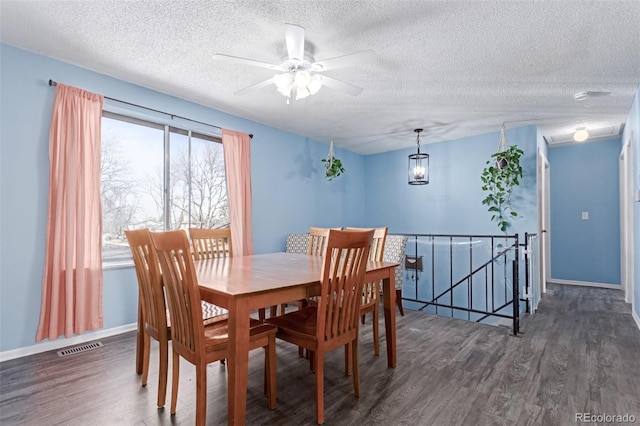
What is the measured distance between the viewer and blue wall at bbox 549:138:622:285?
5270 millimetres

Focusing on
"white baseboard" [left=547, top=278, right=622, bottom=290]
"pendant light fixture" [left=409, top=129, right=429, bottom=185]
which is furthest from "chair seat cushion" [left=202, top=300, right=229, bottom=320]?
"white baseboard" [left=547, top=278, right=622, bottom=290]

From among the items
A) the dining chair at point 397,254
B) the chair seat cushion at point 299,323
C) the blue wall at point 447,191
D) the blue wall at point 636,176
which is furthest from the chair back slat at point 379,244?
the blue wall at point 447,191

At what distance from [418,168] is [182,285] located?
4122mm

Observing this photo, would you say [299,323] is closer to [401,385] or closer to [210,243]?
[401,385]

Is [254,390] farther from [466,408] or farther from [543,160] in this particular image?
[543,160]

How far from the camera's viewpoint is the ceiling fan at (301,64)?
2.08 metres

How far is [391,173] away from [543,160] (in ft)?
7.80

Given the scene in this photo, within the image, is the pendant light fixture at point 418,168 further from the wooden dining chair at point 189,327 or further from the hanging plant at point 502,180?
the wooden dining chair at point 189,327

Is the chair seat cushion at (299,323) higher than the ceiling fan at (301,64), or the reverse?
the ceiling fan at (301,64)

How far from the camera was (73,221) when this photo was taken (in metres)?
2.78

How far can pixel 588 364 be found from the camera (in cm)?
249

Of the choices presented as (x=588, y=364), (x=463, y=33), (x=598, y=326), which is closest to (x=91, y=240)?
(x=463, y=33)

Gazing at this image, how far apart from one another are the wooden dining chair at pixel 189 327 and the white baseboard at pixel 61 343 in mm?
1620

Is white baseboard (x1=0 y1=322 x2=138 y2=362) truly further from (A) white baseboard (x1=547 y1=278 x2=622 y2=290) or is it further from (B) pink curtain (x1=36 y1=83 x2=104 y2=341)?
(A) white baseboard (x1=547 y1=278 x2=622 y2=290)
